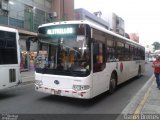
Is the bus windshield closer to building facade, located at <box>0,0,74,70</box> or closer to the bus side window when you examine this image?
the bus side window

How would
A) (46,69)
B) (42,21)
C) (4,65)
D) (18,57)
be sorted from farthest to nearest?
(42,21) < (18,57) < (4,65) < (46,69)

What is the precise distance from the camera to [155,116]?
7336 millimetres

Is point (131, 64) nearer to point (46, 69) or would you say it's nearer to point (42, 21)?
point (46, 69)

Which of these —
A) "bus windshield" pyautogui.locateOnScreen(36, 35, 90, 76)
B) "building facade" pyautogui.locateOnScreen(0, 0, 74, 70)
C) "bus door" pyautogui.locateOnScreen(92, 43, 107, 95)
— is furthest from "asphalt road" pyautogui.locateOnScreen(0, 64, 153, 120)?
"building facade" pyautogui.locateOnScreen(0, 0, 74, 70)

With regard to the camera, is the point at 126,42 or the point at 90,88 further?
the point at 126,42

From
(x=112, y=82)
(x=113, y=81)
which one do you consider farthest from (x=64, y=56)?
(x=113, y=81)

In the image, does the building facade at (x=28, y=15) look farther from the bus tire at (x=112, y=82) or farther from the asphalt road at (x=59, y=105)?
the asphalt road at (x=59, y=105)

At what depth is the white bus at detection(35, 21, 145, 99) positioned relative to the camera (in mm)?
9000

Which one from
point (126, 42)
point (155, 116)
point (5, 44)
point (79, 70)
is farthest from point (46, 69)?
point (126, 42)

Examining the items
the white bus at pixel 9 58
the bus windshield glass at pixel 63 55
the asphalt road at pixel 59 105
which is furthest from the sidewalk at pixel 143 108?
the white bus at pixel 9 58

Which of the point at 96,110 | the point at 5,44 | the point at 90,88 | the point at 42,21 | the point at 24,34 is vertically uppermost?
the point at 42,21

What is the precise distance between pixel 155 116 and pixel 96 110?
2106mm

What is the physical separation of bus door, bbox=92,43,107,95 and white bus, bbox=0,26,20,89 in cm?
365

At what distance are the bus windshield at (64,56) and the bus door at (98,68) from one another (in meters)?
0.43
